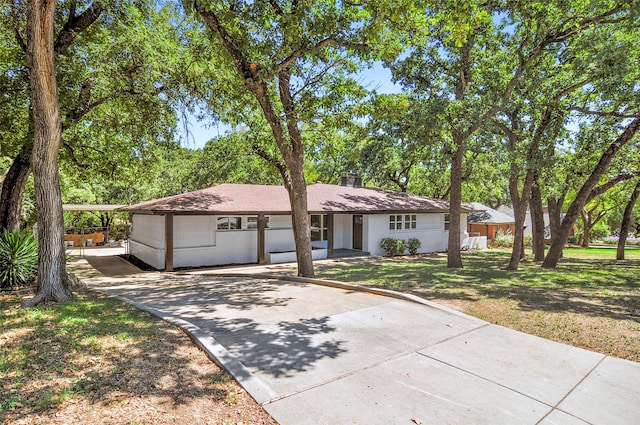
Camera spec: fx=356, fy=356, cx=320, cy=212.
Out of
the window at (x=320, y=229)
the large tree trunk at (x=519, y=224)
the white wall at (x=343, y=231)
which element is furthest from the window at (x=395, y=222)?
the large tree trunk at (x=519, y=224)

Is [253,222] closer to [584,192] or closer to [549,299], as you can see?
[549,299]

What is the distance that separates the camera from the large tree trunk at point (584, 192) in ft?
40.4

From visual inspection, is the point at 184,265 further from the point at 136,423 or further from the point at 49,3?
the point at 136,423

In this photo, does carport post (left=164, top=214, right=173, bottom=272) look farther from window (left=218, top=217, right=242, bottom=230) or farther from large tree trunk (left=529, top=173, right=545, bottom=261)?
large tree trunk (left=529, top=173, right=545, bottom=261)

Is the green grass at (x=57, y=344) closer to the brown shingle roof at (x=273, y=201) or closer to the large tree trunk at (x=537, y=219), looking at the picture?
the brown shingle roof at (x=273, y=201)

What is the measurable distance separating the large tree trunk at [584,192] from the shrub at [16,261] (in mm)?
16789

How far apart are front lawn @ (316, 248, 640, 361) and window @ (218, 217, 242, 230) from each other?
19.0 feet

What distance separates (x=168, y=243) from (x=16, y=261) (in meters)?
6.48

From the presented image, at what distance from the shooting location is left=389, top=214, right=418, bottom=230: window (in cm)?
2042

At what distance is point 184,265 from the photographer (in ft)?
49.9

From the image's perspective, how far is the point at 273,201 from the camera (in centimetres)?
1744

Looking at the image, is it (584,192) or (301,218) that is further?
(584,192)

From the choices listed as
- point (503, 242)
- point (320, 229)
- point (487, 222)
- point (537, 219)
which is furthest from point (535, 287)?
point (487, 222)

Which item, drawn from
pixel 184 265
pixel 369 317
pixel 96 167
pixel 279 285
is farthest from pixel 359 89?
pixel 96 167
